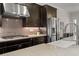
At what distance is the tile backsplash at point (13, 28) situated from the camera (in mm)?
2945

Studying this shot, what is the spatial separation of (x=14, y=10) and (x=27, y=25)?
2.34ft

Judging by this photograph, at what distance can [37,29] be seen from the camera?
13.0 ft

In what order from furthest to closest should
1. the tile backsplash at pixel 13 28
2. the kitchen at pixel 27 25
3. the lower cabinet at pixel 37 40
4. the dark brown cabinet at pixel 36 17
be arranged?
the dark brown cabinet at pixel 36 17 → the lower cabinet at pixel 37 40 → the tile backsplash at pixel 13 28 → the kitchen at pixel 27 25

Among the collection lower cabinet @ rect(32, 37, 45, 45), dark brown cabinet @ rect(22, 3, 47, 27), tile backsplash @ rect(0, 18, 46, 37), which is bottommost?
lower cabinet @ rect(32, 37, 45, 45)

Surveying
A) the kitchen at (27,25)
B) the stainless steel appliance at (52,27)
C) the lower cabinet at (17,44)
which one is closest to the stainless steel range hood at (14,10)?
the kitchen at (27,25)

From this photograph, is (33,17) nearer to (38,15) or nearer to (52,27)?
(38,15)

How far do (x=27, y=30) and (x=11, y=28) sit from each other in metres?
0.64

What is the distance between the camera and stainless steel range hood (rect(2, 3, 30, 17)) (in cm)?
269

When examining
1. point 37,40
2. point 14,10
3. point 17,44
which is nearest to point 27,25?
point 37,40

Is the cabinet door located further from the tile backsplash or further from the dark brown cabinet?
the tile backsplash

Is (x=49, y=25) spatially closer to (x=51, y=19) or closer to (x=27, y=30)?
(x=51, y=19)

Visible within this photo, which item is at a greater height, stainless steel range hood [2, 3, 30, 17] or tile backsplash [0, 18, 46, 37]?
stainless steel range hood [2, 3, 30, 17]

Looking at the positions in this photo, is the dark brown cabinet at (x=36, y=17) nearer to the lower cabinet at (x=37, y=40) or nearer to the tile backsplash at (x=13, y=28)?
the tile backsplash at (x=13, y=28)

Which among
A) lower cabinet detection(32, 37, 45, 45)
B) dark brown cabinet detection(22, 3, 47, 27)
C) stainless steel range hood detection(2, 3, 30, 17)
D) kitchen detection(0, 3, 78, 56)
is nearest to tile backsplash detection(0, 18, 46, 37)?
kitchen detection(0, 3, 78, 56)
